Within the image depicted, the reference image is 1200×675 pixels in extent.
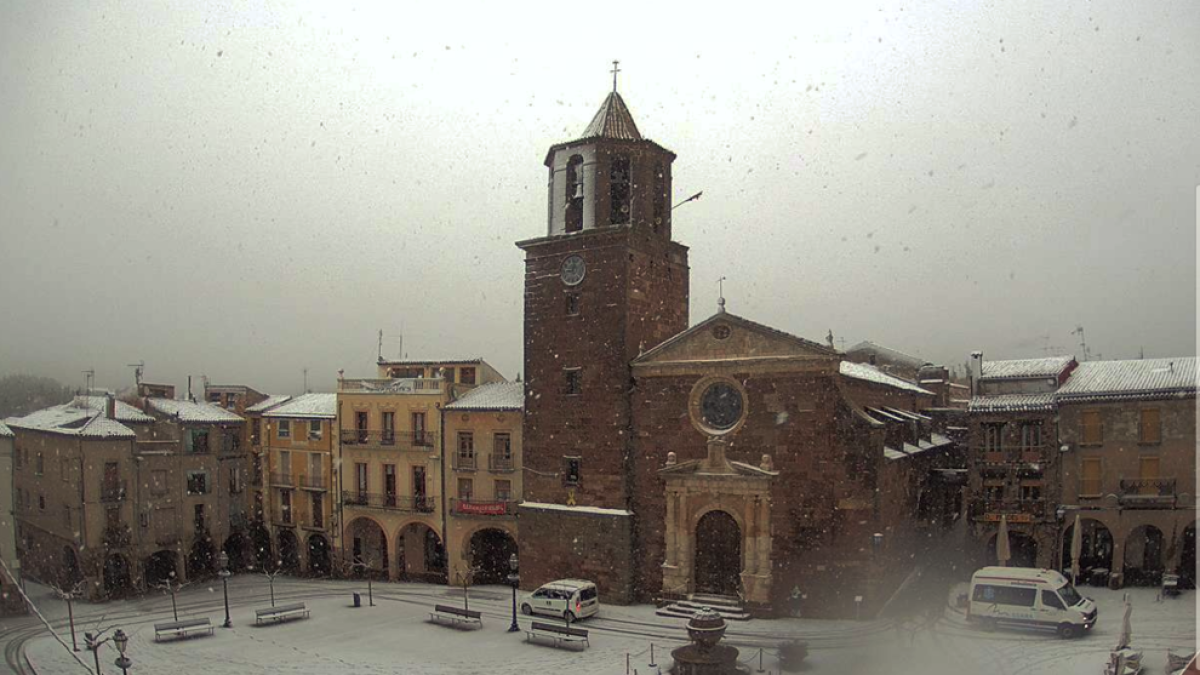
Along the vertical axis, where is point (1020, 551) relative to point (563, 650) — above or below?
above

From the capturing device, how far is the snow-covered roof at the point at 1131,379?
8.87 metres

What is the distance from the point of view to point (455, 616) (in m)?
12.0

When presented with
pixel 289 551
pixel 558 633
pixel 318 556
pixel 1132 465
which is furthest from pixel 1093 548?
pixel 289 551

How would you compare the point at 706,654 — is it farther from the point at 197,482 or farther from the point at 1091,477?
the point at 197,482

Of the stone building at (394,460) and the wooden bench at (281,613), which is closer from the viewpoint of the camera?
the wooden bench at (281,613)

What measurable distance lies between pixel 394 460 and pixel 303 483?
5.26ft

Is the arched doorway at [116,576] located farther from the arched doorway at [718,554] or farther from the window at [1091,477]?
the window at [1091,477]

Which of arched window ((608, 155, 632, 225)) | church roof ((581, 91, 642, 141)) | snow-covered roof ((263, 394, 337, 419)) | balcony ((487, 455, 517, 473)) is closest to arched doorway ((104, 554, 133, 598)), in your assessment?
snow-covered roof ((263, 394, 337, 419))

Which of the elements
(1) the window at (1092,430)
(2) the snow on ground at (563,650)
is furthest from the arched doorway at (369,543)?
(1) the window at (1092,430)

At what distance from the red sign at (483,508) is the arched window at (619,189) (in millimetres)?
5196

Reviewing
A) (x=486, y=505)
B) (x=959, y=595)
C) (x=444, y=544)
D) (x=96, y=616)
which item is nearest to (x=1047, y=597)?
(x=959, y=595)

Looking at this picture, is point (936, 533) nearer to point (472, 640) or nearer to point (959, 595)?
point (959, 595)

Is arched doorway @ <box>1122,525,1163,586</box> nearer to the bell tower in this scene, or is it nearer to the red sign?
the bell tower

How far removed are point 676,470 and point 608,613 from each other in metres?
2.20
